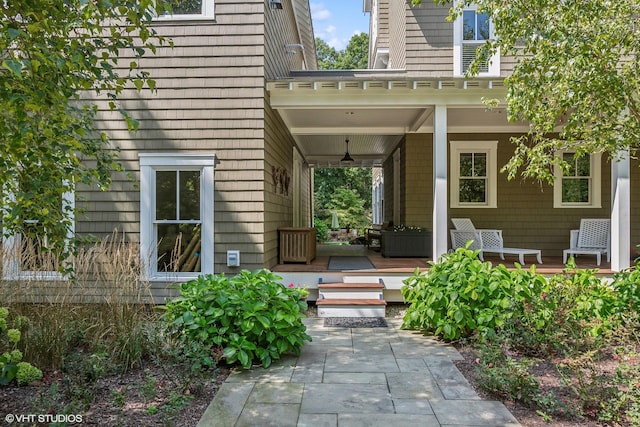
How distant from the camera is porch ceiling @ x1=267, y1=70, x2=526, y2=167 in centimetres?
614

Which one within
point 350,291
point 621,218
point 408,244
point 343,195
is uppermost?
point 343,195

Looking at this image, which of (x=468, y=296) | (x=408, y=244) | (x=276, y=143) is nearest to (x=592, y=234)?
(x=408, y=244)

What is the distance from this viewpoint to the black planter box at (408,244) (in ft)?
26.5

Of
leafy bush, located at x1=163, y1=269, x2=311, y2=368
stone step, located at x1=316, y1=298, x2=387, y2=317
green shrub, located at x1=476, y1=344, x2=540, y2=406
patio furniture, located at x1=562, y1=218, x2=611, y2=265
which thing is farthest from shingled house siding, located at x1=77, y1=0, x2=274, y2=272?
patio furniture, located at x1=562, y1=218, x2=611, y2=265

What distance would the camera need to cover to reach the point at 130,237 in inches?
238

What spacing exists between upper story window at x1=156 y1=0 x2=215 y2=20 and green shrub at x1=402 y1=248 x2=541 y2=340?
459cm

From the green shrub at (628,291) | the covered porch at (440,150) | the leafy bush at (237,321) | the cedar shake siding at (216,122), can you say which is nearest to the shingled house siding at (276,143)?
the cedar shake siding at (216,122)

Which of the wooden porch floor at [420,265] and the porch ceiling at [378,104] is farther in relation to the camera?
the wooden porch floor at [420,265]

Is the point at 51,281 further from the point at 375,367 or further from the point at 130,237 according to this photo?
the point at 375,367

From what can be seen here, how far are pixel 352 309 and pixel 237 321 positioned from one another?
2152 millimetres

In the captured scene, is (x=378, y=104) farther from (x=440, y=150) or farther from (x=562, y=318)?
(x=562, y=318)

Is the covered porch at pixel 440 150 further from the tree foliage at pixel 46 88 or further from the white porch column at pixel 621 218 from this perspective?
the tree foliage at pixel 46 88

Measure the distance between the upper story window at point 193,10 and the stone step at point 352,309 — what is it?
4.23 m

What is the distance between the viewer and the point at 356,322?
5480 millimetres
